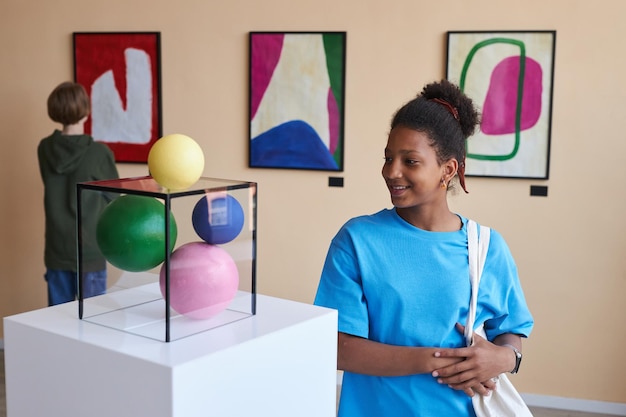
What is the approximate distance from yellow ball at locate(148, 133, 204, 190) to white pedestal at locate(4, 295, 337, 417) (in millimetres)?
243

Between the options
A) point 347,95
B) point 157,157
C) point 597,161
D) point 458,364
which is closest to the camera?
point 157,157

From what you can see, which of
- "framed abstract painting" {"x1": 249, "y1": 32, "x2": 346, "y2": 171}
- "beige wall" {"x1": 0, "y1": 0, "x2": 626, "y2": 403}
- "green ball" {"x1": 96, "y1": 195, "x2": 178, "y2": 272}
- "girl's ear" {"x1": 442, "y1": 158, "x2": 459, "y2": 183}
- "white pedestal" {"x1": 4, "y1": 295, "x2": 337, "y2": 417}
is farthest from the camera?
"framed abstract painting" {"x1": 249, "y1": 32, "x2": 346, "y2": 171}

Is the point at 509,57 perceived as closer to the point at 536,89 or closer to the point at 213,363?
the point at 536,89

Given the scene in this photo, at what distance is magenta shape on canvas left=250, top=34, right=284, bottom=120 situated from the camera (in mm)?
3863

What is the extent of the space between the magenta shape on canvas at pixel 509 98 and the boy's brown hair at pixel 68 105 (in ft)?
6.55

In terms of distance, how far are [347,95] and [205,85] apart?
2.62 ft

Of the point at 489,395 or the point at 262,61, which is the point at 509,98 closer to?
the point at 262,61

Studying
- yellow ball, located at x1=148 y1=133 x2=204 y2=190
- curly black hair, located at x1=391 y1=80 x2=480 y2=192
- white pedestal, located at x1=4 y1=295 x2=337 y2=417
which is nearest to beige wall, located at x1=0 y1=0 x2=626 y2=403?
curly black hair, located at x1=391 y1=80 x2=480 y2=192

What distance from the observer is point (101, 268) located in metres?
1.24

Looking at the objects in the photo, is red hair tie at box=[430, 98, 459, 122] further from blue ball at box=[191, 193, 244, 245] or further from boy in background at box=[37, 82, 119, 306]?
boy in background at box=[37, 82, 119, 306]

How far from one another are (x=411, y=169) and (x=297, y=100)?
237 cm

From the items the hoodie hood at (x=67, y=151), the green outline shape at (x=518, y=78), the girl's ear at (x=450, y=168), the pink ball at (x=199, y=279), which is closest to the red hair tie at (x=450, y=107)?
the girl's ear at (x=450, y=168)

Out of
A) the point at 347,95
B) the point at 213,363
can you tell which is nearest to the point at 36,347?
the point at 213,363

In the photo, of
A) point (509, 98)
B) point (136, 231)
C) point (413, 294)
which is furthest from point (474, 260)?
point (509, 98)
